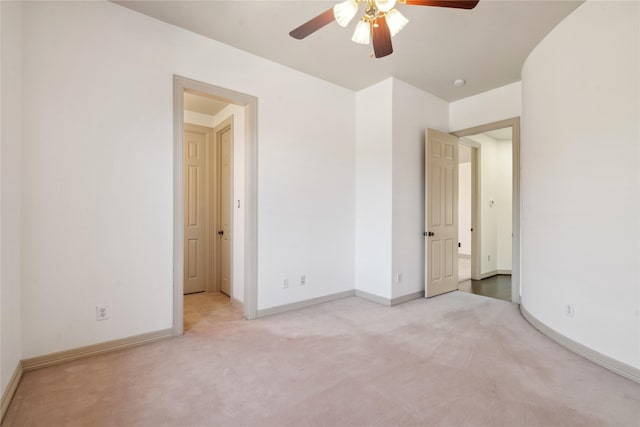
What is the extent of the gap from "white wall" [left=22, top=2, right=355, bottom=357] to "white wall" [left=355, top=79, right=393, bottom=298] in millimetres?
1422

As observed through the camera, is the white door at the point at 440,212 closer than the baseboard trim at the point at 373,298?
No

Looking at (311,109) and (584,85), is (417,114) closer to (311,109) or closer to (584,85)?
(311,109)

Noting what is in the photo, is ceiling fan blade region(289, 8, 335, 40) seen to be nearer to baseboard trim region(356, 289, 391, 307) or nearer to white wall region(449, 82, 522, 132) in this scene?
baseboard trim region(356, 289, 391, 307)

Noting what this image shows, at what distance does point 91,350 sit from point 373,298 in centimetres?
298

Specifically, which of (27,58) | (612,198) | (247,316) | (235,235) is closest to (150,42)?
(27,58)

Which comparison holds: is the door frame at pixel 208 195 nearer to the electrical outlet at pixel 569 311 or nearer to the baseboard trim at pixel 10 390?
the baseboard trim at pixel 10 390

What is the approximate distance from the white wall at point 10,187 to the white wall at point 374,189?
3.40 meters

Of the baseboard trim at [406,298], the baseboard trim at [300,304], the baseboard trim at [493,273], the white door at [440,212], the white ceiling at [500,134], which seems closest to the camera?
the baseboard trim at [300,304]

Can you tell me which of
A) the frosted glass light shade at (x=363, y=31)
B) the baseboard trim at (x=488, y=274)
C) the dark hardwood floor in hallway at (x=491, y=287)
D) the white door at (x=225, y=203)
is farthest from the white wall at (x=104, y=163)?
the baseboard trim at (x=488, y=274)

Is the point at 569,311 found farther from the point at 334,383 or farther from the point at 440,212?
the point at 334,383

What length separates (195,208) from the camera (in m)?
4.57

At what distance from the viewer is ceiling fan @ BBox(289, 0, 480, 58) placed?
5.94 ft

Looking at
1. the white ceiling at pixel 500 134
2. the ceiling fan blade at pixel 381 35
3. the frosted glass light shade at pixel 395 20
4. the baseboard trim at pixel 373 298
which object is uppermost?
the white ceiling at pixel 500 134

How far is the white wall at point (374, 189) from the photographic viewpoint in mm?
3881
